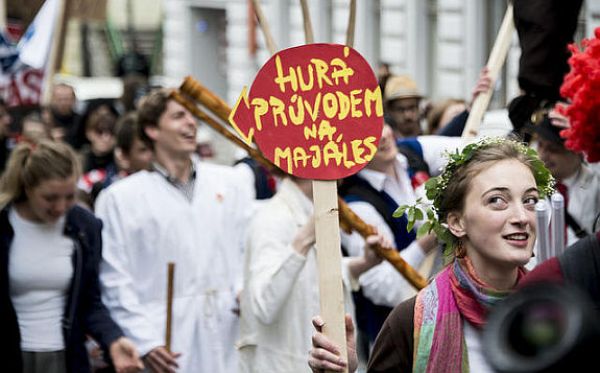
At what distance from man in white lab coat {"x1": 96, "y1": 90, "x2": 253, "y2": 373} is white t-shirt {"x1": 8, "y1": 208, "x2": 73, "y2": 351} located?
27cm

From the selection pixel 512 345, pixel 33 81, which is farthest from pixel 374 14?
pixel 512 345

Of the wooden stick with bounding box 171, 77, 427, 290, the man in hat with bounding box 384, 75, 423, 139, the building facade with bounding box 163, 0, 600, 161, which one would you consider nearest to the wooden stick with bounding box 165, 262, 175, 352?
the wooden stick with bounding box 171, 77, 427, 290

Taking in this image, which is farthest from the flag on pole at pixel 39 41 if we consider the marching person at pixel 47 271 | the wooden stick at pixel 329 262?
the wooden stick at pixel 329 262

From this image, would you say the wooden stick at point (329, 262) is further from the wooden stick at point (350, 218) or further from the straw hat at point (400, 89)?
the straw hat at point (400, 89)

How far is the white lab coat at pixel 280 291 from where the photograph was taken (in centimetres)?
575

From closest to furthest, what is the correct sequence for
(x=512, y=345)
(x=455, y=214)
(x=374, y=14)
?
(x=512, y=345) → (x=455, y=214) → (x=374, y=14)

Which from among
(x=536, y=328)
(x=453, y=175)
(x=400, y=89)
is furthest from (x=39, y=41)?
(x=536, y=328)

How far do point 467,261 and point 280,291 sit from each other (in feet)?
6.85

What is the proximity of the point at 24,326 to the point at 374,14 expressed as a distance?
51.3ft

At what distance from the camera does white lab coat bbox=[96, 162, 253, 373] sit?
6305 mm

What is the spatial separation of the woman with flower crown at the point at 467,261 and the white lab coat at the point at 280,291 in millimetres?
1874

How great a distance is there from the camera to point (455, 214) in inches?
149

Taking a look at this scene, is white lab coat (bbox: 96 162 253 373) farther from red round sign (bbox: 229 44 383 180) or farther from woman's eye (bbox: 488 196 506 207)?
woman's eye (bbox: 488 196 506 207)

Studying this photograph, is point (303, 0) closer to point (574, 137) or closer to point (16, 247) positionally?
point (574, 137)
